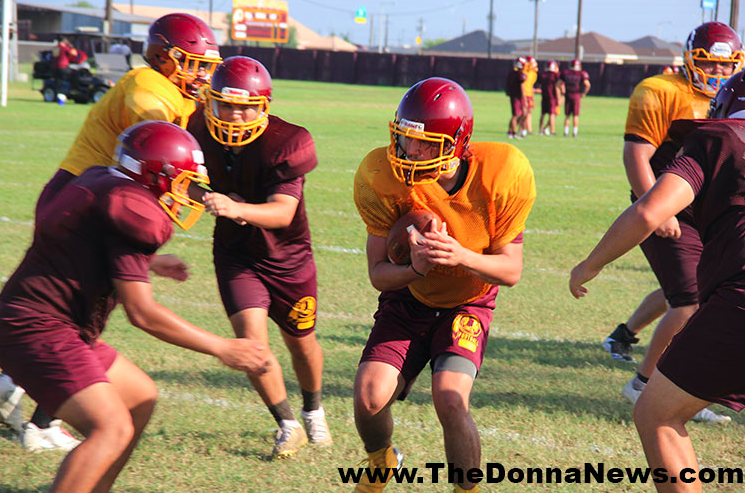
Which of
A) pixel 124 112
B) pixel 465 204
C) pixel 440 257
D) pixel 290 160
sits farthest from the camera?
pixel 124 112

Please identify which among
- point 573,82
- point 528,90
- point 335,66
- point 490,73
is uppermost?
point 335,66

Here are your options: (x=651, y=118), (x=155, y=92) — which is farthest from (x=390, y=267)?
(x=651, y=118)

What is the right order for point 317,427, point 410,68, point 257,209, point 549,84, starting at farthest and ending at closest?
point 410,68 < point 549,84 < point 317,427 < point 257,209

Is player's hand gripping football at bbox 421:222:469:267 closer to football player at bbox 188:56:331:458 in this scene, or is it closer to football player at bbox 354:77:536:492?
football player at bbox 354:77:536:492

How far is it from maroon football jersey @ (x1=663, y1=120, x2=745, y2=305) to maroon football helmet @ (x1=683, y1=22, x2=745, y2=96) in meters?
1.98

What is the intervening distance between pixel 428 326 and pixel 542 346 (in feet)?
7.63

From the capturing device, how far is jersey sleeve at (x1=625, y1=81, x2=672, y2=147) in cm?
497

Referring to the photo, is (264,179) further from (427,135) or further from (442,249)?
(442,249)

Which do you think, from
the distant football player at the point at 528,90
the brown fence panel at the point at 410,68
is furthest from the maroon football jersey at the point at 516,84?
the brown fence panel at the point at 410,68

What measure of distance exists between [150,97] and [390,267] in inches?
65.8

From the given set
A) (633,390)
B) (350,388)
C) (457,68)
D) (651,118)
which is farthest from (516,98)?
(457,68)

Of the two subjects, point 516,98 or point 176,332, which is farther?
point 516,98

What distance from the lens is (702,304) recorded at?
3039mm

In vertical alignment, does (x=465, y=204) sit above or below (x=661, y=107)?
below
